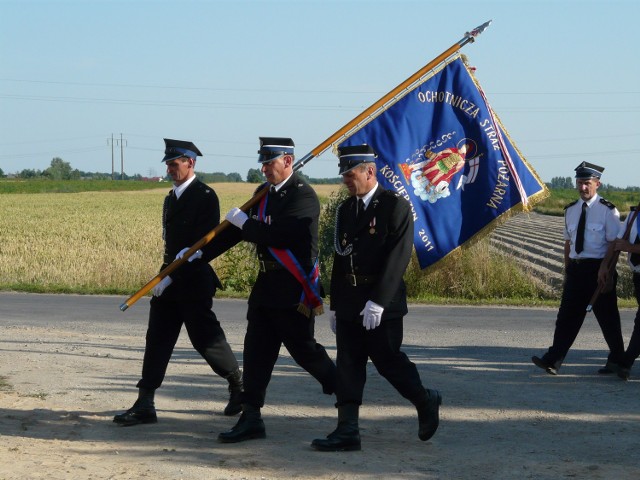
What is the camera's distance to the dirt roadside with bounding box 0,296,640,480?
598 centimetres

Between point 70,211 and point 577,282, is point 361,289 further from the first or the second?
point 70,211

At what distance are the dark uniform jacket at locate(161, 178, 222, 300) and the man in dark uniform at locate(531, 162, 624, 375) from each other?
11.1 feet

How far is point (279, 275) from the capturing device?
22.2ft

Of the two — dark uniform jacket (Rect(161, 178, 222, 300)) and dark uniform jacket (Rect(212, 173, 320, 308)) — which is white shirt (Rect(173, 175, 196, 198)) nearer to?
dark uniform jacket (Rect(161, 178, 222, 300))

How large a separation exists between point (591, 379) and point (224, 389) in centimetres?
315

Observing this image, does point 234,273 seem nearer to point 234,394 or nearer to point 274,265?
point 234,394

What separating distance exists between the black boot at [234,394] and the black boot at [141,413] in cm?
53

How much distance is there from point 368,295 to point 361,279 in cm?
12

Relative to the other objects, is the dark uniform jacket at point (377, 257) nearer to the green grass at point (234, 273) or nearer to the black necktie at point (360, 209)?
the black necktie at point (360, 209)

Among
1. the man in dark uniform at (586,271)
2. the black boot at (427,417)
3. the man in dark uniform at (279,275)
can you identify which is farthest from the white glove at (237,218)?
the man in dark uniform at (586,271)

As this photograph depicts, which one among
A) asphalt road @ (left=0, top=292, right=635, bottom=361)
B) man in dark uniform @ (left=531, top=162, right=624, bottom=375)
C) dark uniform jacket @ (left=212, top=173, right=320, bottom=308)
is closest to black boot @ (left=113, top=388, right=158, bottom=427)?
dark uniform jacket @ (left=212, top=173, right=320, bottom=308)

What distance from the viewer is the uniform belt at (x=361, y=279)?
6.41 meters

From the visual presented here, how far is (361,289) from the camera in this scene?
A: 21.0 ft

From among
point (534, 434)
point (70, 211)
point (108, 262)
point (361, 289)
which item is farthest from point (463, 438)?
point (70, 211)
